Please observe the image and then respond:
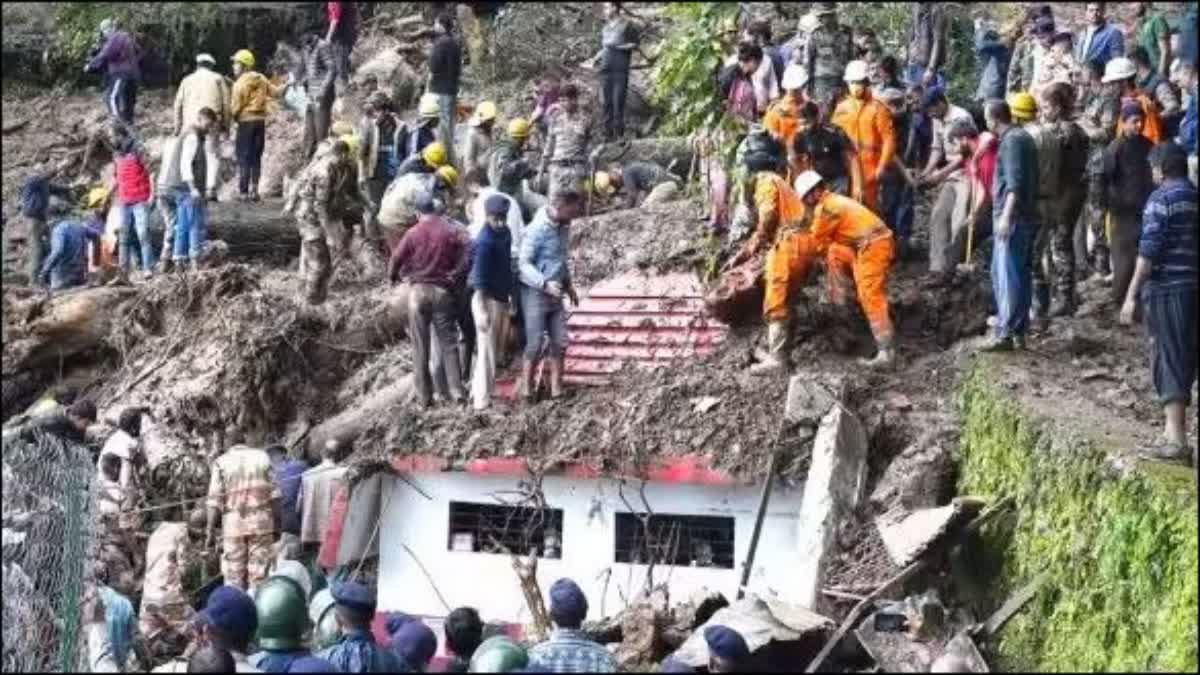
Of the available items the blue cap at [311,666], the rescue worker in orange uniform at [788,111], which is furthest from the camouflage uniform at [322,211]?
the blue cap at [311,666]

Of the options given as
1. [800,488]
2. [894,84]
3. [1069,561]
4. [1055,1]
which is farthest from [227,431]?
[1055,1]

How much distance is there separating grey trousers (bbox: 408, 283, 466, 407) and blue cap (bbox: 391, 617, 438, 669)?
617cm

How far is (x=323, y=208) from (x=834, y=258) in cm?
580

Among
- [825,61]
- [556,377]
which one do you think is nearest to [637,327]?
[556,377]

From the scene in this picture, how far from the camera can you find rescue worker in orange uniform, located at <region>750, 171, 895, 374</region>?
52.4ft

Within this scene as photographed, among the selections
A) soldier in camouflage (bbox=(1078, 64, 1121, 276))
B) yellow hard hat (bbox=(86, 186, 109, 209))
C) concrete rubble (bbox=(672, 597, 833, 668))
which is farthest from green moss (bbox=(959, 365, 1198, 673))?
yellow hard hat (bbox=(86, 186, 109, 209))

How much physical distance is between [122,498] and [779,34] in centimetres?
924

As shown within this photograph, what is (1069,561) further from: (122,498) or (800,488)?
(122,498)

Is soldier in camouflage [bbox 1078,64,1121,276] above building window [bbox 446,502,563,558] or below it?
above

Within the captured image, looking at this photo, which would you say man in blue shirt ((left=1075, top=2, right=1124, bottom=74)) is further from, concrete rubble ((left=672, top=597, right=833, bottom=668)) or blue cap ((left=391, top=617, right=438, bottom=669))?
blue cap ((left=391, top=617, right=438, bottom=669))

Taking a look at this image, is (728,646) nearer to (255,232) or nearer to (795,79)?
(795,79)

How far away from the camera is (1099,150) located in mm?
16625

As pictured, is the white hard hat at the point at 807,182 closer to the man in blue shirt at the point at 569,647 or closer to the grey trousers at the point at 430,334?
the grey trousers at the point at 430,334

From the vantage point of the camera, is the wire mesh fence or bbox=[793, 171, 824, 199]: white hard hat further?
bbox=[793, 171, 824, 199]: white hard hat
